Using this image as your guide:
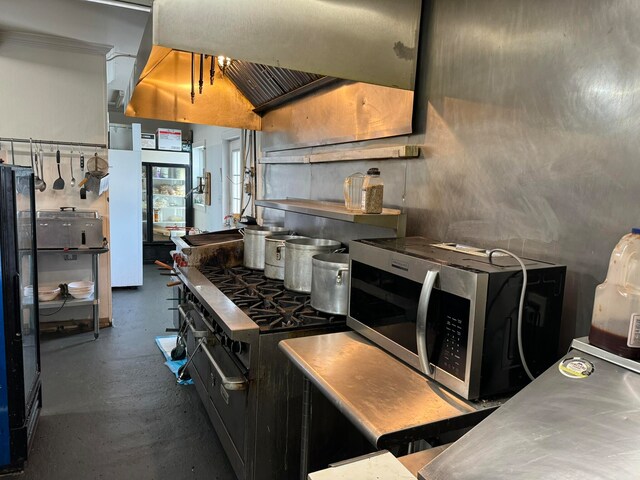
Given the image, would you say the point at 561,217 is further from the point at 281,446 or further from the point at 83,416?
the point at 83,416

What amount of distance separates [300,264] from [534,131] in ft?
4.14

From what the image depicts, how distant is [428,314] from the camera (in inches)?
50.6

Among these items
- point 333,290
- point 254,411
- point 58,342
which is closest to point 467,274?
point 333,290

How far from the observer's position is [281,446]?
1868 mm

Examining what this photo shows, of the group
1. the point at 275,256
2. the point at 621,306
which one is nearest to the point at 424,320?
the point at 621,306

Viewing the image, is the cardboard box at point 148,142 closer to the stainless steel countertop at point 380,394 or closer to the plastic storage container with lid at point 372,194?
the plastic storage container with lid at point 372,194

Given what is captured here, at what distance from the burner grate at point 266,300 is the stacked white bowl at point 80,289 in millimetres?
1811

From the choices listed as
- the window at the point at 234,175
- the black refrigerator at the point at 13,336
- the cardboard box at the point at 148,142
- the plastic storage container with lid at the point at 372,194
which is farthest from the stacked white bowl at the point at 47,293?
the cardboard box at the point at 148,142

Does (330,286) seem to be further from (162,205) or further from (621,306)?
(162,205)

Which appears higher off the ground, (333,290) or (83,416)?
(333,290)

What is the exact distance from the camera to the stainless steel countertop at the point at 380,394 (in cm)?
111

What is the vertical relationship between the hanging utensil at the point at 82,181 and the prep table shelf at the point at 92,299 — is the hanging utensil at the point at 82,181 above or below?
above

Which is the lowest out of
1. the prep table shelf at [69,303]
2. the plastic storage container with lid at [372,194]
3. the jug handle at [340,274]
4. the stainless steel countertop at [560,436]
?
the prep table shelf at [69,303]

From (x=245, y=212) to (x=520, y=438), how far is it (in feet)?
12.4
